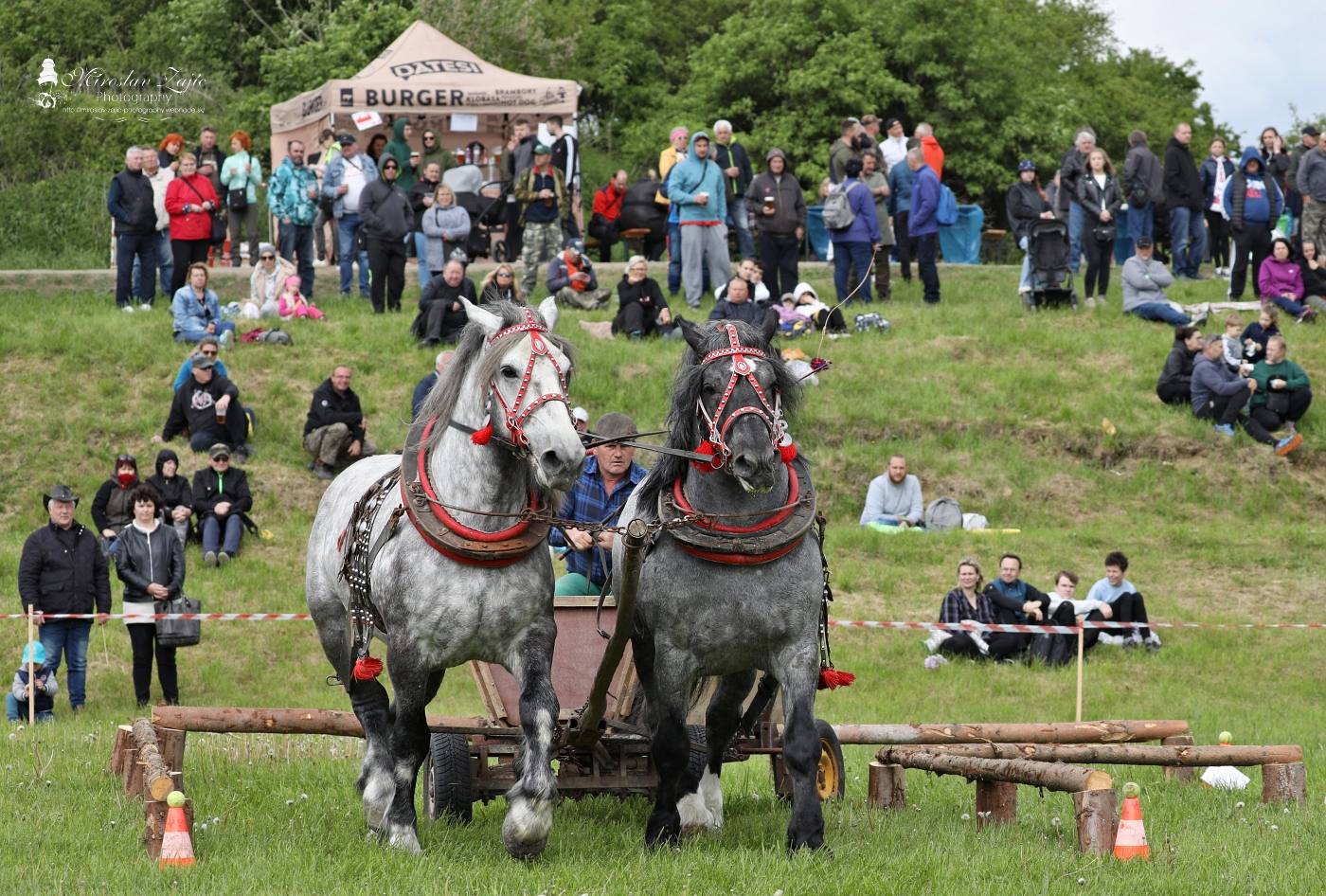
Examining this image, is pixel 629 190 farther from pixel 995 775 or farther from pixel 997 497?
pixel 995 775

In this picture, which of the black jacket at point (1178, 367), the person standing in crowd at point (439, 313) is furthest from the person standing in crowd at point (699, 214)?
the black jacket at point (1178, 367)

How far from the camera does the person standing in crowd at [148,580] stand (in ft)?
42.1

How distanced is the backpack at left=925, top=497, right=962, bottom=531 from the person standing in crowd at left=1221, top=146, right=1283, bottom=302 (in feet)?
26.0

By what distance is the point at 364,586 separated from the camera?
7.07 metres

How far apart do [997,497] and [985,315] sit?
4.99m

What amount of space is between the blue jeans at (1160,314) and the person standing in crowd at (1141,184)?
5.32 feet

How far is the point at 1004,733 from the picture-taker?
8188mm

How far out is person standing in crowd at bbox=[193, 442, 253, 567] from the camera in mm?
15375

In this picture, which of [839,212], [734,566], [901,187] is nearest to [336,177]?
[839,212]

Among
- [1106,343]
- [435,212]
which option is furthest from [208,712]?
[1106,343]

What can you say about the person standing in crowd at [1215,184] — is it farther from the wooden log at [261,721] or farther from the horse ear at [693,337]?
the wooden log at [261,721]

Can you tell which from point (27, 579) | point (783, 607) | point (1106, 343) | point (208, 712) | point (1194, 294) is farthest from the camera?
point (1194, 294)

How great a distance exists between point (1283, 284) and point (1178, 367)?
3.80 meters

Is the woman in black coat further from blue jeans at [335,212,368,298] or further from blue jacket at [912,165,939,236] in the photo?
blue jeans at [335,212,368,298]
